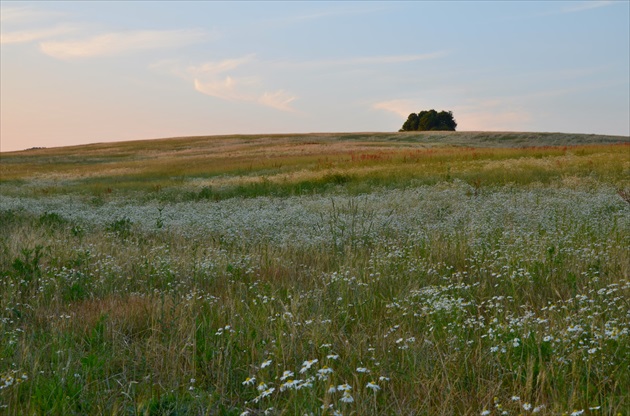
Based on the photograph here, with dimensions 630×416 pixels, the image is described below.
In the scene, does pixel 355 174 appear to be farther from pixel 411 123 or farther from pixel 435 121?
pixel 411 123

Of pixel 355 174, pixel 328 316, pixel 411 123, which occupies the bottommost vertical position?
pixel 328 316

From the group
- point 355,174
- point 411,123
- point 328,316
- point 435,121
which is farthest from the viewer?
point 411,123

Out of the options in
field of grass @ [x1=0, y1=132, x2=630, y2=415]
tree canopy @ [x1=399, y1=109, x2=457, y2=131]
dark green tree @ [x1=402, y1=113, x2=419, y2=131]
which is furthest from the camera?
dark green tree @ [x1=402, y1=113, x2=419, y2=131]

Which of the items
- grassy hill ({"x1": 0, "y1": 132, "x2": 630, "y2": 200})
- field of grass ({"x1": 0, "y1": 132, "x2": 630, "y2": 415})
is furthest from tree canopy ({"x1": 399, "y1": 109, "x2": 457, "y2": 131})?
field of grass ({"x1": 0, "y1": 132, "x2": 630, "y2": 415})

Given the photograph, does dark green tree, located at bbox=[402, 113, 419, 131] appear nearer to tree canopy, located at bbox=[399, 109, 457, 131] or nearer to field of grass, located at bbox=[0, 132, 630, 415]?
tree canopy, located at bbox=[399, 109, 457, 131]

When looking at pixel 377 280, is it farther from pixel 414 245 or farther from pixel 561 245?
pixel 561 245

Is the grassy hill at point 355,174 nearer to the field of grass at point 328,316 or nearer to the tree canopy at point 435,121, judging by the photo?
the field of grass at point 328,316

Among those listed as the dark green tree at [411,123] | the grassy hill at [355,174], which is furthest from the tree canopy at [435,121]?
the grassy hill at [355,174]

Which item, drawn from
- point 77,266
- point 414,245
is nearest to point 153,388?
point 77,266

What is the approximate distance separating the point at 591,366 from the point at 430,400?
1214 mm

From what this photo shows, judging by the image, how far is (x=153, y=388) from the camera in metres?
4.36

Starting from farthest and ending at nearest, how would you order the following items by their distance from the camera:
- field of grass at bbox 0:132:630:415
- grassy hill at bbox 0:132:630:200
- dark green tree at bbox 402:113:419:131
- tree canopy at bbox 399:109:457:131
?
dark green tree at bbox 402:113:419:131 → tree canopy at bbox 399:109:457:131 → grassy hill at bbox 0:132:630:200 → field of grass at bbox 0:132:630:415

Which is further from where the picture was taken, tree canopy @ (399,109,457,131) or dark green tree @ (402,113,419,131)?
dark green tree @ (402,113,419,131)

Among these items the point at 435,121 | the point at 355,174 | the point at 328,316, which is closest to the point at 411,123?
the point at 435,121
